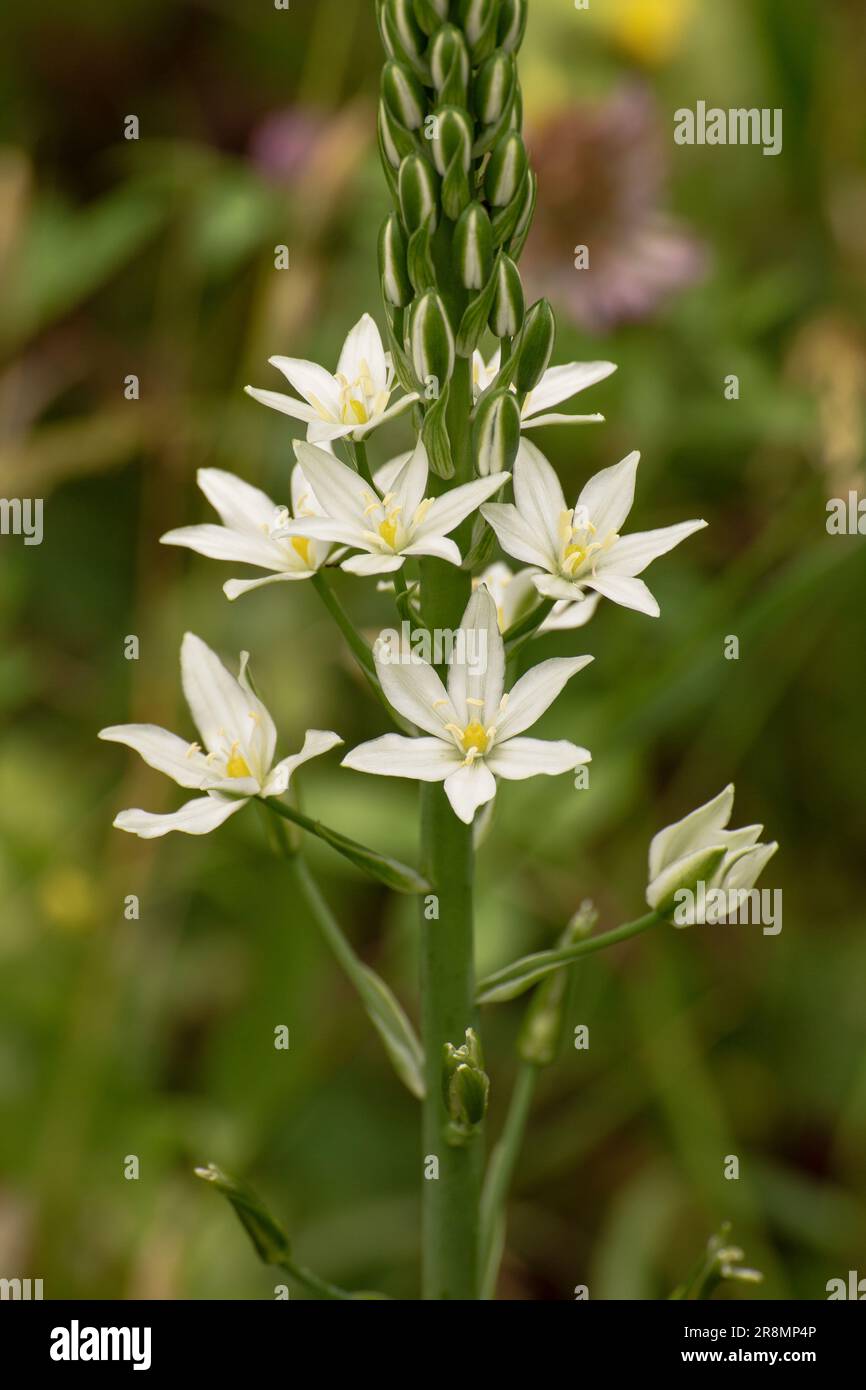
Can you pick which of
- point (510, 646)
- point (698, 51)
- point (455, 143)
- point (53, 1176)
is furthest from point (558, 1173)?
point (698, 51)

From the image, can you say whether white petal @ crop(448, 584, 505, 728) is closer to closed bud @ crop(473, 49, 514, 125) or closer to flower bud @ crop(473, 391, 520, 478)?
flower bud @ crop(473, 391, 520, 478)

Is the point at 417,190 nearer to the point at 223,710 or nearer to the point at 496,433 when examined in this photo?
the point at 496,433

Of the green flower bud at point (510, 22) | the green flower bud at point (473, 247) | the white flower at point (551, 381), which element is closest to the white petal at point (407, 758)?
the white flower at point (551, 381)

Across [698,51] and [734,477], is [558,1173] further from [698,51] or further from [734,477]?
[698,51]

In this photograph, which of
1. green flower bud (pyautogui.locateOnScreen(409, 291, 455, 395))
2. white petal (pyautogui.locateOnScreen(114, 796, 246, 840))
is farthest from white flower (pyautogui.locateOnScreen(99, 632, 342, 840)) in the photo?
green flower bud (pyautogui.locateOnScreen(409, 291, 455, 395))

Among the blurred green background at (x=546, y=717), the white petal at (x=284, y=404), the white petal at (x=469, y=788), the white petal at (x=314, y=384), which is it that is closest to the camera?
the white petal at (x=469, y=788)

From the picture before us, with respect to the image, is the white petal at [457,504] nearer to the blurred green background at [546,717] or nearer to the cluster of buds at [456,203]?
the cluster of buds at [456,203]
